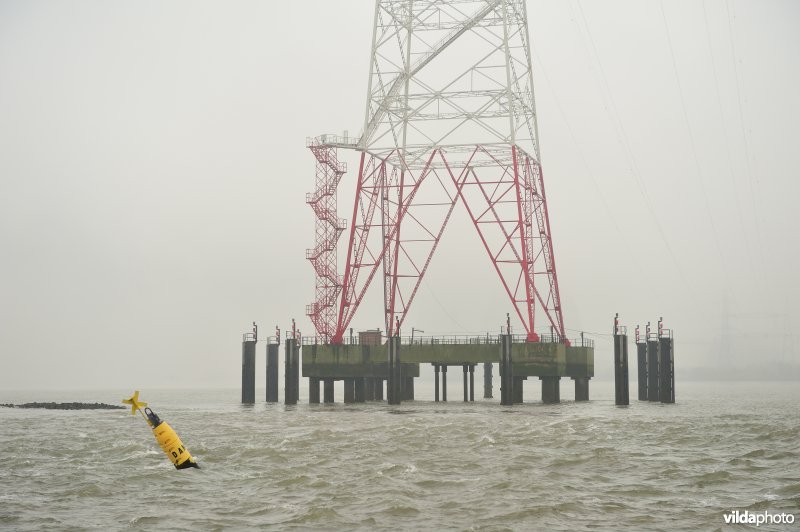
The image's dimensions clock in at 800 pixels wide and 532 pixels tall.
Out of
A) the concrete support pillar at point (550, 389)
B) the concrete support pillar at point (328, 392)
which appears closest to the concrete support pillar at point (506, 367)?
the concrete support pillar at point (550, 389)

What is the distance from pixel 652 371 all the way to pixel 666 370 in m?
4.42

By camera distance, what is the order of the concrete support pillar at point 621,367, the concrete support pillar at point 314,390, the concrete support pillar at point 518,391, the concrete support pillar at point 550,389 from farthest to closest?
the concrete support pillar at point 314,390
the concrete support pillar at point 518,391
the concrete support pillar at point 550,389
the concrete support pillar at point 621,367

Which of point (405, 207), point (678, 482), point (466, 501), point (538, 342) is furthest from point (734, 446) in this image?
point (405, 207)

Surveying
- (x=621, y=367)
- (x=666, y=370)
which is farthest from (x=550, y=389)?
(x=666, y=370)

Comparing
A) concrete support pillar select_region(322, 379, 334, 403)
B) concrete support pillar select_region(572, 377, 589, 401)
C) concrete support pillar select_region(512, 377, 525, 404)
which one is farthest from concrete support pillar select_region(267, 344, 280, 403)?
concrete support pillar select_region(572, 377, 589, 401)

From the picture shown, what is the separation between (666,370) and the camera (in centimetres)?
6044

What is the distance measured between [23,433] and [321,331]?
95.0 feet

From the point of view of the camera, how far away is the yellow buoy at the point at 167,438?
2238 centimetres

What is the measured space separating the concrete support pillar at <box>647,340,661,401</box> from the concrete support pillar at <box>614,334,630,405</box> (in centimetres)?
517

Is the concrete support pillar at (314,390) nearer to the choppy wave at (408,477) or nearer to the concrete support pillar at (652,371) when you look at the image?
the concrete support pillar at (652,371)

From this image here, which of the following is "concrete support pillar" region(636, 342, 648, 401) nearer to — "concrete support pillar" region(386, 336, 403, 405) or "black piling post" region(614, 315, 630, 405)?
"black piling post" region(614, 315, 630, 405)

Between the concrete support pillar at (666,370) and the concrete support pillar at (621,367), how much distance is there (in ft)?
9.18

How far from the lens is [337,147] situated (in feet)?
221

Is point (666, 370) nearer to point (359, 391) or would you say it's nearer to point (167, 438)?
point (359, 391)
